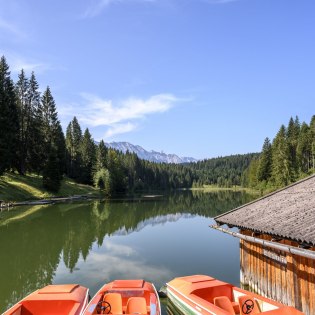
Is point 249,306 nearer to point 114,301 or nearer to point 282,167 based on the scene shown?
point 114,301

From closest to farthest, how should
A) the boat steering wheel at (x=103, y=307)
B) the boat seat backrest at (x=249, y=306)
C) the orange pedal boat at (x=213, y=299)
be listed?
the orange pedal boat at (x=213, y=299), the boat seat backrest at (x=249, y=306), the boat steering wheel at (x=103, y=307)

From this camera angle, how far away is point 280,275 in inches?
464

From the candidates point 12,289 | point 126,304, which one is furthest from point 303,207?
point 12,289

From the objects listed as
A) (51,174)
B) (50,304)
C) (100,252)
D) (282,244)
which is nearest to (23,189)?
(51,174)

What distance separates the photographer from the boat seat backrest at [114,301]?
36.8 ft

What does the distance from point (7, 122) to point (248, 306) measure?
53076 mm

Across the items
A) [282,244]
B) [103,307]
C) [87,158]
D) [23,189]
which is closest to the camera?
[282,244]

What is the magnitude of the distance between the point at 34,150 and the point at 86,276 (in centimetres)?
5474

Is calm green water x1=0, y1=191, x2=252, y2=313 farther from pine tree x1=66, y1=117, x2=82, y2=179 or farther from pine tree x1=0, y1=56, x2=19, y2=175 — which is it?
pine tree x1=66, y1=117, x2=82, y2=179

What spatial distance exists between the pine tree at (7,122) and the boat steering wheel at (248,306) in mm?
47995

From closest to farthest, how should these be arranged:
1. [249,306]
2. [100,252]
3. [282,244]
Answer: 1. [282,244]
2. [249,306]
3. [100,252]

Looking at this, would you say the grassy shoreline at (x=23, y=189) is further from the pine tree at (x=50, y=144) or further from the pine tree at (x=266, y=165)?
the pine tree at (x=266, y=165)

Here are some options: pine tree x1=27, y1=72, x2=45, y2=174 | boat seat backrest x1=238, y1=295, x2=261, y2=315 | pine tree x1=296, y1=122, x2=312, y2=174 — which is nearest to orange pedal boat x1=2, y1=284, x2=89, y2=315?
boat seat backrest x1=238, y1=295, x2=261, y2=315

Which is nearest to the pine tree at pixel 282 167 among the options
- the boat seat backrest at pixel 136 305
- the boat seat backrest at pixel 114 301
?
the boat seat backrest at pixel 136 305
